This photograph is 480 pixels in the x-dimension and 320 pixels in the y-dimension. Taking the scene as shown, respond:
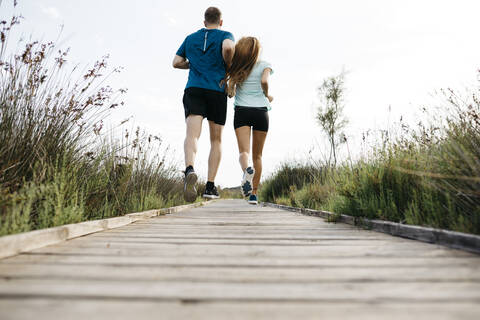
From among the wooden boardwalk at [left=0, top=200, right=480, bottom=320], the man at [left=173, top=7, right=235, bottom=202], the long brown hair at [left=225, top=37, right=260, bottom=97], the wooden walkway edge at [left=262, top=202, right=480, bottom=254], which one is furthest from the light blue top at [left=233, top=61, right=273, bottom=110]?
the wooden boardwalk at [left=0, top=200, right=480, bottom=320]

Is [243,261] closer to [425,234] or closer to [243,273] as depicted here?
[243,273]

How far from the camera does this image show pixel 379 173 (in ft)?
9.94

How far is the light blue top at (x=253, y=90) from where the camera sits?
5035 mm

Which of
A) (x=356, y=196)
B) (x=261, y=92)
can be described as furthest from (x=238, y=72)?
(x=356, y=196)

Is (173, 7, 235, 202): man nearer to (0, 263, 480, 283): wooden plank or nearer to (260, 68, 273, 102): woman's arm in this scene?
(260, 68, 273, 102): woman's arm

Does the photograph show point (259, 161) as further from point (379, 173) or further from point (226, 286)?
point (226, 286)

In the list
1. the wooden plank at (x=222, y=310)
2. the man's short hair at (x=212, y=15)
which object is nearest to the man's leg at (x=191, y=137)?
the man's short hair at (x=212, y=15)

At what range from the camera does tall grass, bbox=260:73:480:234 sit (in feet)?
6.94

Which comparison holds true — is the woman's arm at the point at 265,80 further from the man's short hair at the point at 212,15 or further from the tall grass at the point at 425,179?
the tall grass at the point at 425,179

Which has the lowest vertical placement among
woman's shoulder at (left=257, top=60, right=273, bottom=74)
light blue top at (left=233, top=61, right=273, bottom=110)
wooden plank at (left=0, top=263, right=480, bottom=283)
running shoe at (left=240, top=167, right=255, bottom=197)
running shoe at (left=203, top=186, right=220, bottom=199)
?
wooden plank at (left=0, top=263, right=480, bottom=283)

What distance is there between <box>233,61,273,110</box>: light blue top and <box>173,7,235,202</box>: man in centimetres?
67

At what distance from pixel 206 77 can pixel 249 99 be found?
3.22ft

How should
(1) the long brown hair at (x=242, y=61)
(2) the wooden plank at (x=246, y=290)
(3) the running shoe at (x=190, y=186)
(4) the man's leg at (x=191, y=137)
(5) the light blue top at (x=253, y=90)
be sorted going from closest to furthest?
(2) the wooden plank at (x=246, y=290), (3) the running shoe at (x=190, y=186), (4) the man's leg at (x=191, y=137), (1) the long brown hair at (x=242, y=61), (5) the light blue top at (x=253, y=90)

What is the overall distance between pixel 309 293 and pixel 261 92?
13.9 feet
